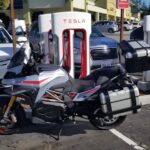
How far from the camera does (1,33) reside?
37.7 feet

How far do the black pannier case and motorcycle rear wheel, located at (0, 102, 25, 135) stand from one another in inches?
84.9

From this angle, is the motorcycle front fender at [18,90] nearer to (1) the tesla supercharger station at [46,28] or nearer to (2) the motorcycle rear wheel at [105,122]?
(2) the motorcycle rear wheel at [105,122]

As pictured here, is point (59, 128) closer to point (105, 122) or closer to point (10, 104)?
point (105, 122)

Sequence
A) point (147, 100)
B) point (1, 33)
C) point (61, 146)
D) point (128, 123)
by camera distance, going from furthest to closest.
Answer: point (1, 33), point (147, 100), point (128, 123), point (61, 146)

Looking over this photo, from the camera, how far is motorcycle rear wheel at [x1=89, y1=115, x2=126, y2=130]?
6414 millimetres

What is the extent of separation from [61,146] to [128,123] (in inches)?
59.8


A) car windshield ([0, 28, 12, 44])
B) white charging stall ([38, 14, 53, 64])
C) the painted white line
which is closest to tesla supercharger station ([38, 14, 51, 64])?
white charging stall ([38, 14, 53, 64])

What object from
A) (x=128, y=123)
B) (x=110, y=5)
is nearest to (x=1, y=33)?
(x=128, y=123)

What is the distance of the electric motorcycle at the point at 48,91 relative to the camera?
6.07 metres

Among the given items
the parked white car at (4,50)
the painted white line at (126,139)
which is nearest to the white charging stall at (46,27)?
the parked white car at (4,50)

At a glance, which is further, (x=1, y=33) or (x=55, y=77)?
(x=1, y=33)

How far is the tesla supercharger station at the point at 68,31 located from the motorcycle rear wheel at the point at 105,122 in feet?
5.91

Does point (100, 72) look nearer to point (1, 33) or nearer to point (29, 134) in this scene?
point (29, 134)

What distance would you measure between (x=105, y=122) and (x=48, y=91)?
1086 millimetres
